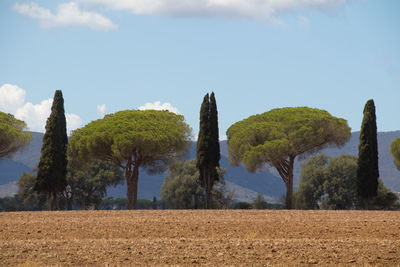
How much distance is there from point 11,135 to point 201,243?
1425 inches

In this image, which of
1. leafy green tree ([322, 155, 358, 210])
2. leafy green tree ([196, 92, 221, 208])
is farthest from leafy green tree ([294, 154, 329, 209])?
leafy green tree ([196, 92, 221, 208])

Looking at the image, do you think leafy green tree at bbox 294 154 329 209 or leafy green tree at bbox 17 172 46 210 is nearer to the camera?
leafy green tree at bbox 294 154 329 209

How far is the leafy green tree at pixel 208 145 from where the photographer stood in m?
41.8

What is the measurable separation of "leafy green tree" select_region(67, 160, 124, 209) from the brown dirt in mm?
39084

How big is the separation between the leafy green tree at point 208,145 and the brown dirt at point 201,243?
2053 cm

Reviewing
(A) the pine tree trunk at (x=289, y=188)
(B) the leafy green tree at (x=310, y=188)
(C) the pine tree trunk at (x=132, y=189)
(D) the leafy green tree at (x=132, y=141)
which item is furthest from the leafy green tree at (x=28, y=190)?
(A) the pine tree trunk at (x=289, y=188)

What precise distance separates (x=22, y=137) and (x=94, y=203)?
625 inches

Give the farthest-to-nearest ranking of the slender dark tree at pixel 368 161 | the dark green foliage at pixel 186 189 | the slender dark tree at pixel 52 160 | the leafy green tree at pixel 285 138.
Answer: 1. the dark green foliage at pixel 186 189
2. the leafy green tree at pixel 285 138
3. the slender dark tree at pixel 368 161
4. the slender dark tree at pixel 52 160

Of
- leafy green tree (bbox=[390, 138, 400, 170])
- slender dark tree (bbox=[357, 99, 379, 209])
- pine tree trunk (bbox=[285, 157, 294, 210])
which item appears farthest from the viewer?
leafy green tree (bbox=[390, 138, 400, 170])

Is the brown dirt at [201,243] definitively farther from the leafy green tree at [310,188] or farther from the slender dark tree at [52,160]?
the leafy green tree at [310,188]

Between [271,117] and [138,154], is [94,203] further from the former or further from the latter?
[271,117]

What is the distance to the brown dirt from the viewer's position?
44.1ft

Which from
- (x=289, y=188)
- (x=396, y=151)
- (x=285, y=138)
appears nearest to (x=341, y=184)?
(x=396, y=151)

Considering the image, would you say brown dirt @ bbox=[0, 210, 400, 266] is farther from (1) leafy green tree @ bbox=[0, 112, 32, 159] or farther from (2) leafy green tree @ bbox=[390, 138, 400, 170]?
(2) leafy green tree @ bbox=[390, 138, 400, 170]
